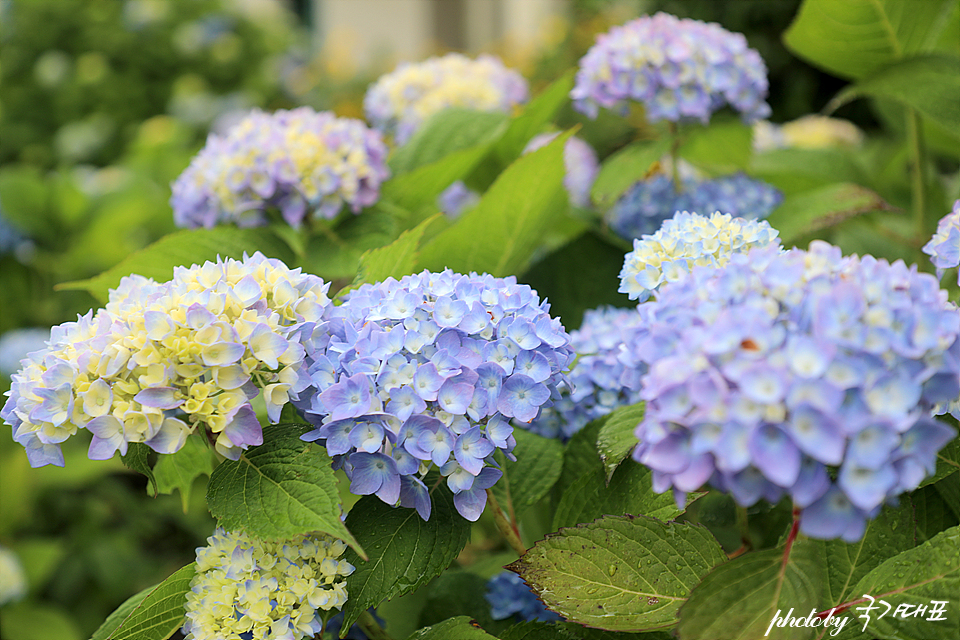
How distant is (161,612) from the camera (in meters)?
0.56

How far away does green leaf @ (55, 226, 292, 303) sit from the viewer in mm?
804

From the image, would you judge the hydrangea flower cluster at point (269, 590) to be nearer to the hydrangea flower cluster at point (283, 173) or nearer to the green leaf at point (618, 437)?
the green leaf at point (618, 437)

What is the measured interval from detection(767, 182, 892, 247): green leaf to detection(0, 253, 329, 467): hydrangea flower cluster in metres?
0.61

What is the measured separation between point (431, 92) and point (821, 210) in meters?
0.63

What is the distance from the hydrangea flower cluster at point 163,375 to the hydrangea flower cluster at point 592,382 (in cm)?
29

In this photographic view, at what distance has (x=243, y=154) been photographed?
2.90 ft

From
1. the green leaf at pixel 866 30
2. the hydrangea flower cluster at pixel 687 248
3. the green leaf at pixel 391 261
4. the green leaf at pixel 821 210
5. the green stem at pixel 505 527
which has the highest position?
the green leaf at pixel 866 30

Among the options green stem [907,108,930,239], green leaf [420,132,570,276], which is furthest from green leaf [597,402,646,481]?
green stem [907,108,930,239]

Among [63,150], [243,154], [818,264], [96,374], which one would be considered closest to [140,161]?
[63,150]

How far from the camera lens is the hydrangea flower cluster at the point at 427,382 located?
483mm

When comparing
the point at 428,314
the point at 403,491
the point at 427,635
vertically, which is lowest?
the point at 427,635

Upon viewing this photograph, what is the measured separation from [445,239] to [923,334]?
499mm

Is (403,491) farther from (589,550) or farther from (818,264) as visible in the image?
(818,264)

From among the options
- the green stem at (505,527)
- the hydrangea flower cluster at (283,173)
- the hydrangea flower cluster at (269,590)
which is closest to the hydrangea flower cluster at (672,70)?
the hydrangea flower cluster at (283,173)
